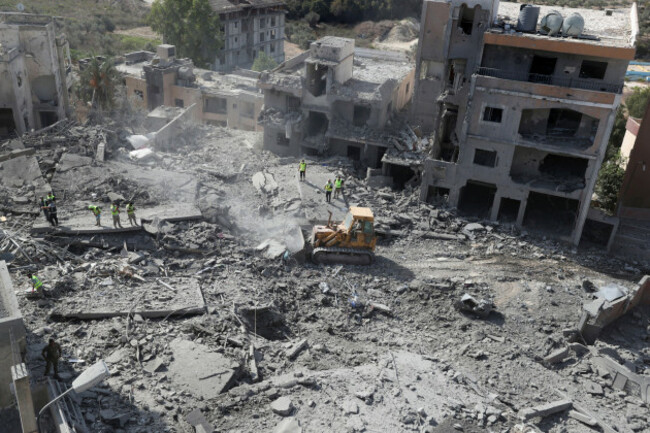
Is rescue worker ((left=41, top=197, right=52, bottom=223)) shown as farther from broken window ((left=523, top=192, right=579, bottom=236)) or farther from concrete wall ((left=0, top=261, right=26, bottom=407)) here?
broken window ((left=523, top=192, right=579, bottom=236))

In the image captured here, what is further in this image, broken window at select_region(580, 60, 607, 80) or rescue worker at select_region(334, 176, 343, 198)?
rescue worker at select_region(334, 176, 343, 198)

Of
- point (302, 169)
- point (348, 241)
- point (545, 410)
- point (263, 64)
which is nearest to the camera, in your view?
point (545, 410)

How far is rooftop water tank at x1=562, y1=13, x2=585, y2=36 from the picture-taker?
31.5 m

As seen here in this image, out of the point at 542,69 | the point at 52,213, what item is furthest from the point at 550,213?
the point at 52,213

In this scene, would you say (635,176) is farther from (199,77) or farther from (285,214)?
(199,77)

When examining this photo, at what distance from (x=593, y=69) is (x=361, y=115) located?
1556 cm

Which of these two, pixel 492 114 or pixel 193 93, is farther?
pixel 193 93

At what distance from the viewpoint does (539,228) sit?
3409cm

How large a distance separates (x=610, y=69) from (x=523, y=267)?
37.8 ft

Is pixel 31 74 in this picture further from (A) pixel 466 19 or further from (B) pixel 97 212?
(A) pixel 466 19

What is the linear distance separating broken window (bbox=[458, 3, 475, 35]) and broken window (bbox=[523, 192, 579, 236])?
1077 cm

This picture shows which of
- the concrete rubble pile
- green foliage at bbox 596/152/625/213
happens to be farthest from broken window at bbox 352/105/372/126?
green foliage at bbox 596/152/625/213

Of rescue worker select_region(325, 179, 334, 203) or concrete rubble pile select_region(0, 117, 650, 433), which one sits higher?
rescue worker select_region(325, 179, 334, 203)

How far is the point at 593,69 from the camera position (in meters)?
31.2
